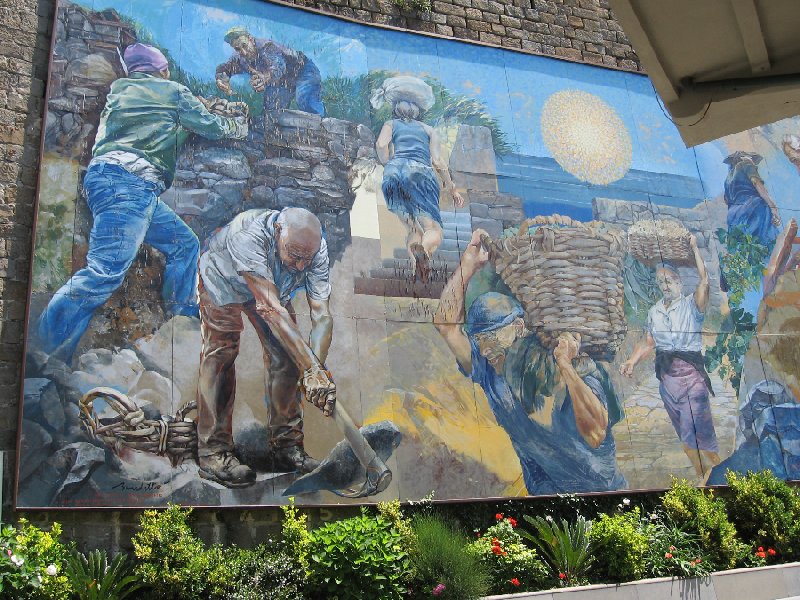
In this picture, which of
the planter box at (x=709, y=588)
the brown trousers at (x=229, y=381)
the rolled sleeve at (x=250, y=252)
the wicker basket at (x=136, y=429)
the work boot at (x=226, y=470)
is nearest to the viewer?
the wicker basket at (x=136, y=429)

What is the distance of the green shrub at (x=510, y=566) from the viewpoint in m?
7.41

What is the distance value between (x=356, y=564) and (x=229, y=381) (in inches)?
86.6

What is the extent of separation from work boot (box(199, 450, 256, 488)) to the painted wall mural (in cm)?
2

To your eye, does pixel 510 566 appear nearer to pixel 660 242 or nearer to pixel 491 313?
pixel 491 313

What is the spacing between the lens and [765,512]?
8.84 metres

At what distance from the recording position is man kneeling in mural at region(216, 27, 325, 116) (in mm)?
9000

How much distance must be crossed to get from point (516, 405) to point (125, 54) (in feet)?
17.8

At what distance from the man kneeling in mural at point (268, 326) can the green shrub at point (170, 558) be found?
0.65 m

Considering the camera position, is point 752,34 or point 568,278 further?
point 568,278

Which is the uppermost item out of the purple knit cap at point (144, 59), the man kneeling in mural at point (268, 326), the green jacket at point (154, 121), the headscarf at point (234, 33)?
the headscarf at point (234, 33)

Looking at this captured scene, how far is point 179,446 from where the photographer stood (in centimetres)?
736

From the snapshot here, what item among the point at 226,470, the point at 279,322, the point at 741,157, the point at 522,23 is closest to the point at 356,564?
the point at 226,470

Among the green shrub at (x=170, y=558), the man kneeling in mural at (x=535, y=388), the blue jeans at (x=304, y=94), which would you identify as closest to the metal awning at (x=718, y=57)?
the green shrub at (x=170, y=558)

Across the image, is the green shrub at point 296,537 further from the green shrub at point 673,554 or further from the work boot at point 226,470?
the green shrub at point 673,554
